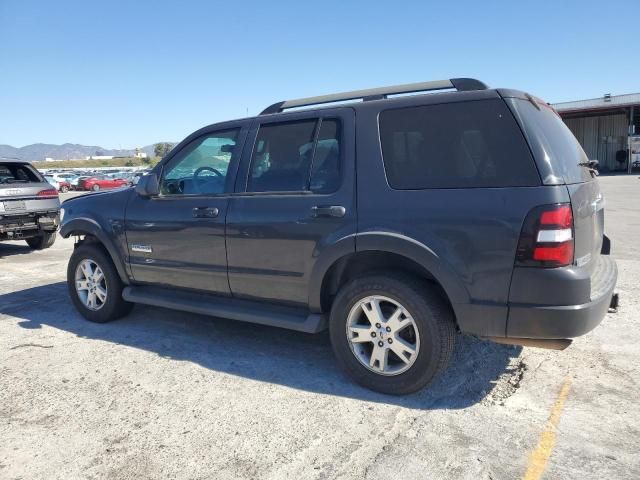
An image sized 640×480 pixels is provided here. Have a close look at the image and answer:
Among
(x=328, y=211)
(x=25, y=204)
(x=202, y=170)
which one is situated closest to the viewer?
(x=328, y=211)

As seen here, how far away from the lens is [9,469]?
266 centimetres

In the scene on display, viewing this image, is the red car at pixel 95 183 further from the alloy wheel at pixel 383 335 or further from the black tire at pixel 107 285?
the alloy wheel at pixel 383 335

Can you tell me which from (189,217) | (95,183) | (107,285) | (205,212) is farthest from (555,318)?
(95,183)

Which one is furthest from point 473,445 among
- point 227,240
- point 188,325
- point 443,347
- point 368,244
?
point 188,325

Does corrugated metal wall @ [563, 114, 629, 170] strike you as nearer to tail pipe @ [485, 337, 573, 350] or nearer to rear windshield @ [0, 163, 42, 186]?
rear windshield @ [0, 163, 42, 186]

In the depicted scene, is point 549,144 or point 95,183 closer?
point 549,144

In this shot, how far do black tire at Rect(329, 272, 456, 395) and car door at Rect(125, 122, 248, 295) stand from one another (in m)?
1.19

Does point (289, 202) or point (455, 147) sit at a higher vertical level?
point (455, 147)

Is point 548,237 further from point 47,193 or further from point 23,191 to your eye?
point 47,193

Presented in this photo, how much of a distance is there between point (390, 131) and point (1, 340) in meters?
4.00

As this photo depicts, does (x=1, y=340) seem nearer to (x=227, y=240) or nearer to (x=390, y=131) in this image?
(x=227, y=240)

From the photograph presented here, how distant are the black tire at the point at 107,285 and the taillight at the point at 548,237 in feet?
12.4

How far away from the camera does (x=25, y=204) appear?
9102 millimetres

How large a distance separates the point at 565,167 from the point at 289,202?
1.82 m
